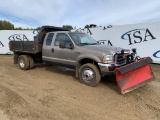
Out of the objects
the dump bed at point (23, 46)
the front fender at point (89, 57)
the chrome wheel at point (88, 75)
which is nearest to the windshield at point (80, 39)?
the front fender at point (89, 57)

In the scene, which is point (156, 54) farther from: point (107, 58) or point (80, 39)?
point (107, 58)

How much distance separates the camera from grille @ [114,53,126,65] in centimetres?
583

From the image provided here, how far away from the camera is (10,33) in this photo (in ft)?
57.8

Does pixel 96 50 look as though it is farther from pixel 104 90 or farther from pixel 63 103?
pixel 63 103

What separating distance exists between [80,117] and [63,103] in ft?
2.97

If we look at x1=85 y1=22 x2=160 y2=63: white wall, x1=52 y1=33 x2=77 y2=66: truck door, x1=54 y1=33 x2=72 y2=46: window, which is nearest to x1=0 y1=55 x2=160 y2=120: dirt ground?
x1=52 y1=33 x2=77 y2=66: truck door

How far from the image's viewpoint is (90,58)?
242 inches

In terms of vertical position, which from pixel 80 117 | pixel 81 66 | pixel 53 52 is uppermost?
pixel 53 52

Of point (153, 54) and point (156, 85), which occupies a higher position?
point (153, 54)

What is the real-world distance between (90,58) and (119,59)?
1.01 meters

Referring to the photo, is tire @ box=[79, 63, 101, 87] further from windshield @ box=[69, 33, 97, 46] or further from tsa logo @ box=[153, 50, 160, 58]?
tsa logo @ box=[153, 50, 160, 58]

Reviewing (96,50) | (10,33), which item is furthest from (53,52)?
(10,33)

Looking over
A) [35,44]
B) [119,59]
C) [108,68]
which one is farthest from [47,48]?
[119,59]

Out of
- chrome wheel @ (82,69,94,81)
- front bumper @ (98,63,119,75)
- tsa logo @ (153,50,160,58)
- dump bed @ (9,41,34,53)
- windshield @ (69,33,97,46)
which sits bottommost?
chrome wheel @ (82,69,94,81)
